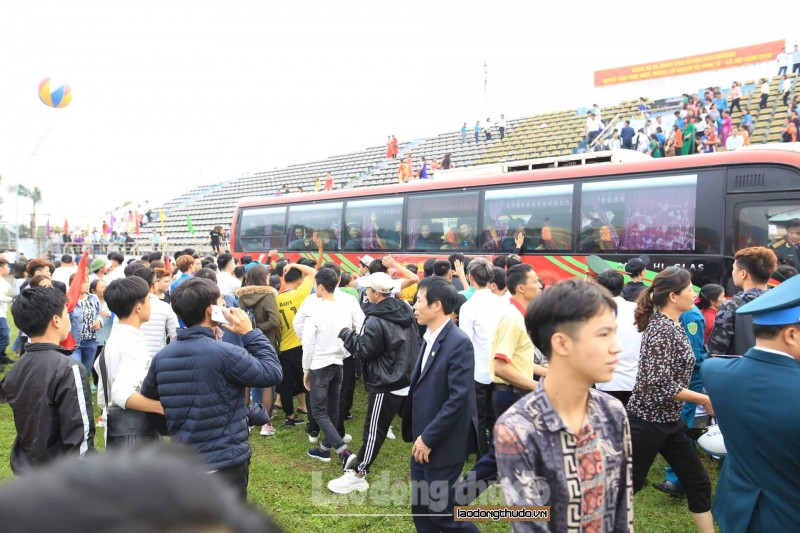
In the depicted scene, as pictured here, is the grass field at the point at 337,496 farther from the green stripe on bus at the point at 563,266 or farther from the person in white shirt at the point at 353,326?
the green stripe on bus at the point at 563,266

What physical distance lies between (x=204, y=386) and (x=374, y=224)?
10331 mm

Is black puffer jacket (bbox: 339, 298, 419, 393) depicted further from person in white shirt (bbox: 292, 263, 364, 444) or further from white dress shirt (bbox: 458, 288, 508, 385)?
person in white shirt (bbox: 292, 263, 364, 444)

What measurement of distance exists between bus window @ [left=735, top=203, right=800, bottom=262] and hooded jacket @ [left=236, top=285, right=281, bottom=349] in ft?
22.6

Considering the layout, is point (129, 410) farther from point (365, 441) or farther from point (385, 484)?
point (385, 484)

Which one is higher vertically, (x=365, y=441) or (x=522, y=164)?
(x=522, y=164)

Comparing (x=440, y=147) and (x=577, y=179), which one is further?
(x=440, y=147)

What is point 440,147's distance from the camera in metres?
31.2

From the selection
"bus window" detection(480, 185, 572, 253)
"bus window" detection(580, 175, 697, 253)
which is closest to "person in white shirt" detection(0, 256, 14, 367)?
"bus window" detection(480, 185, 572, 253)

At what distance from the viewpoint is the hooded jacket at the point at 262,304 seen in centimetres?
616

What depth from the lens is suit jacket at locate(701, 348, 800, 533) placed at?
221cm

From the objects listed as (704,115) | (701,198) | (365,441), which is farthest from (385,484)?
(704,115)

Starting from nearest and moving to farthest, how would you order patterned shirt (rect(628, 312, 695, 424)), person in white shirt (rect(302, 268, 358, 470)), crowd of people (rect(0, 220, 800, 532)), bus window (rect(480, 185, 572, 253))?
crowd of people (rect(0, 220, 800, 532))
patterned shirt (rect(628, 312, 695, 424))
person in white shirt (rect(302, 268, 358, 470))
bus window (rect(480, 185, 572, 253))

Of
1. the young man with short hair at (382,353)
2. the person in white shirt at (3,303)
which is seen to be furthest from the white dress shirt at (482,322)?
the person in white shirt at (3,303)

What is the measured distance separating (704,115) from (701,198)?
9.78 metres
